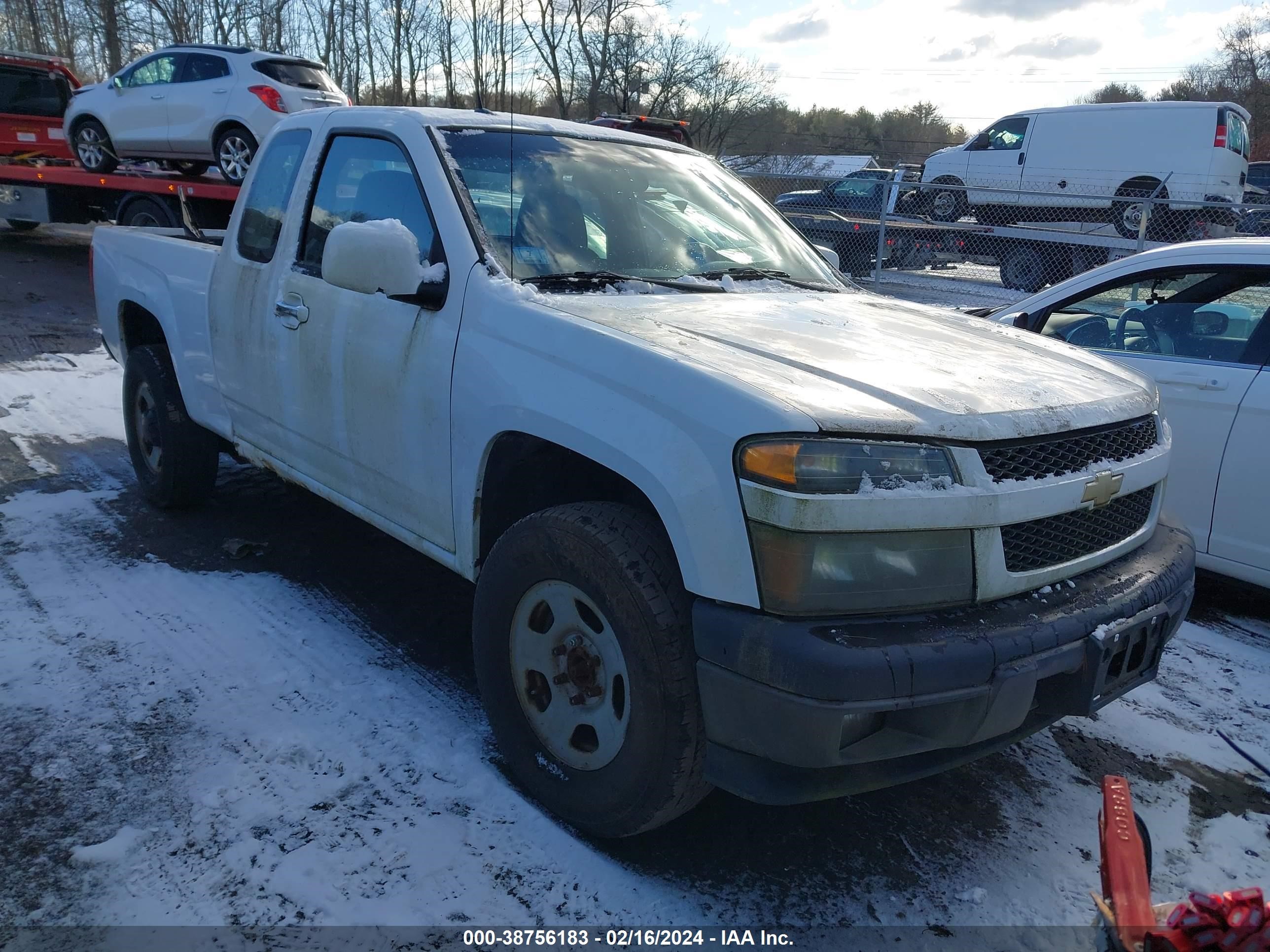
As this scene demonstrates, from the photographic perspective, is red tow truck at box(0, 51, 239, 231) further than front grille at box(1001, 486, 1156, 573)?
Yes

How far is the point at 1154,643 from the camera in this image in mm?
2471

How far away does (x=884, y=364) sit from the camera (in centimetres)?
251

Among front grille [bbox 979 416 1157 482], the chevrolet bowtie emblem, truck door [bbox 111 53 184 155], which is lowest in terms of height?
the chevrolet bowtie emblem

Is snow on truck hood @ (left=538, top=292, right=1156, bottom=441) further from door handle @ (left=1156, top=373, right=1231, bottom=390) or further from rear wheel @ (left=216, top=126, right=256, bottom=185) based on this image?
rear wheel @ (left=216, top=126, right=256, bottom=185)

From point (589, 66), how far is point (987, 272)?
74.2ft

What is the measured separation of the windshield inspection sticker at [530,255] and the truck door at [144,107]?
10.7 m

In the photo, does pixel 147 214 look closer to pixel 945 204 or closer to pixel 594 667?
pixel 594 667

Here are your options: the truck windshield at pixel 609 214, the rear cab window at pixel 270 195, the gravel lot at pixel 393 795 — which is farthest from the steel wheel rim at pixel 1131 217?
the rear cab window at pixel 270 195

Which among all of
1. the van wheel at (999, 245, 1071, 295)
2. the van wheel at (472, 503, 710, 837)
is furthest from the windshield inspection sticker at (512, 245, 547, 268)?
the van wheel at (999, 245, 1071, 295)

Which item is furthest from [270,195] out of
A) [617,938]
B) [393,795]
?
[617,938]

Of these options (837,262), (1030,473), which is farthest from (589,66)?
(1030,473)

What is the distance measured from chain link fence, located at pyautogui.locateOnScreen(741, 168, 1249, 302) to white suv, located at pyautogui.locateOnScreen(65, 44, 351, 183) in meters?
6.06

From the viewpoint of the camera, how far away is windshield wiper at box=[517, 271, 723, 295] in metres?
2.93

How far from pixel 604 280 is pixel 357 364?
904mm
